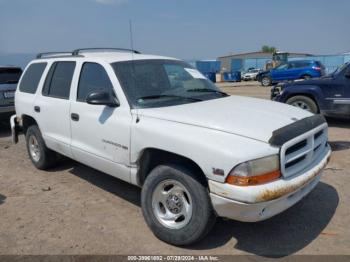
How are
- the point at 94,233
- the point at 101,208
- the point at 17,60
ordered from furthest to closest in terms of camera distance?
the point at 17,60, the point at 101,208, the point at 94,233

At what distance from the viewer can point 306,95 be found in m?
8.94

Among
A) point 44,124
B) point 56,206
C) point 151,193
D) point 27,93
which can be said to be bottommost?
point 56,206

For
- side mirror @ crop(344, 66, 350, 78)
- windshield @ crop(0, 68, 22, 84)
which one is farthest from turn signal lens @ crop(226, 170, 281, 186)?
windshield @ crop(0, 68, 22, 84)

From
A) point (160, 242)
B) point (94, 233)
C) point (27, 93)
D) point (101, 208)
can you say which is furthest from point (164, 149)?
point (27, 93)

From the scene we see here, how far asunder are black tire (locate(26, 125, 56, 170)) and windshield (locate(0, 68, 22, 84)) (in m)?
3.78

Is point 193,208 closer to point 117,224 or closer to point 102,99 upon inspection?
point 117,224

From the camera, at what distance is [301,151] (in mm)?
3307

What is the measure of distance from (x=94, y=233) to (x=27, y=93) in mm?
2993

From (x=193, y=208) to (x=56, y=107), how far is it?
2.62 m

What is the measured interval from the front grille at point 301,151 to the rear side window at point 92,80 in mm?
2058

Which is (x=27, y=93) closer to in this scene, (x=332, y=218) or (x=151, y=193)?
(x=151, y=193)

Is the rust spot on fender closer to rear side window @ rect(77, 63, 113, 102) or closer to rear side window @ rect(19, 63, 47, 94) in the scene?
rear side window @ rect(77, 63, 113, 102)

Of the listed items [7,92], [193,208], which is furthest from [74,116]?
[7,92]

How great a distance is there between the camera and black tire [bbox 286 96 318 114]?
877cm
